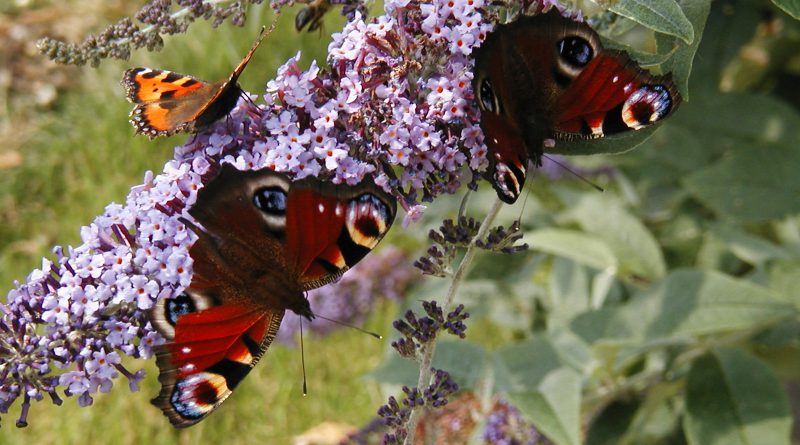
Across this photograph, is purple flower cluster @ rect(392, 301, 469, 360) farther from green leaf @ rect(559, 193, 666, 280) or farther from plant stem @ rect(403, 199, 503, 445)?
green leaf @ rect(559, 193, 666, 280)

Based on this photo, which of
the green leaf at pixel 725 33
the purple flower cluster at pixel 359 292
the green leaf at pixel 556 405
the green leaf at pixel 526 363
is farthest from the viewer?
the purple flower cluster at pixel 359 292

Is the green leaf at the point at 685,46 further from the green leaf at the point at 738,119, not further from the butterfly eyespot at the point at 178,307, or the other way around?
the green leaf at the point at 738,119

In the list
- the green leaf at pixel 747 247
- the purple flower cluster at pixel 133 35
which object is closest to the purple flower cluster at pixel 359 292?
the green leaf at pixel 747 247

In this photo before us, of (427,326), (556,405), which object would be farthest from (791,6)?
(556,405)

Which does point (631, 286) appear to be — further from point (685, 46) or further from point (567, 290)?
point (685, 46)

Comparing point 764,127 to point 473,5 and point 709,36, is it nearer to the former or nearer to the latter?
point 709,36

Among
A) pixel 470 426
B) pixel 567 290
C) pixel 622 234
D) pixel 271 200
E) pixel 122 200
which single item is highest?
pixel 122 200
